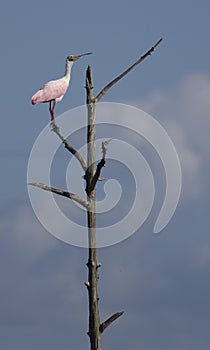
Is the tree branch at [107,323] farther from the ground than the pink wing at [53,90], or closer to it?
closer to it

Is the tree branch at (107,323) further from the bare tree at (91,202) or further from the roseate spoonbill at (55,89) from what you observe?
the roseate spoonbill at (55,89)

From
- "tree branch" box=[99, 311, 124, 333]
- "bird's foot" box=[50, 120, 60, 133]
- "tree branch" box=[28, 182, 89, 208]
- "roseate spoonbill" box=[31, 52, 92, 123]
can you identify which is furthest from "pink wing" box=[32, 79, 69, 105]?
"tree branch" box=[99, 311, 124, 333]

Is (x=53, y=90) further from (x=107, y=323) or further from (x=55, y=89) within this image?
(x=107, y=323)

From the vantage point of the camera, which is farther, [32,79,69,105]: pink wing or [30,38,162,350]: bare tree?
[32,79,69,105]: pink wing

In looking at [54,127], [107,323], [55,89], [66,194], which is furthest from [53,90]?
[107,323]

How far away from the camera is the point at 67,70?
2942cm

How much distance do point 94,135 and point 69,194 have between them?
1803 mm

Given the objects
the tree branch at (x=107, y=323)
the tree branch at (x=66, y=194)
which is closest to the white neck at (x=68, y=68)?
the tree branch at (x=66, y=194)

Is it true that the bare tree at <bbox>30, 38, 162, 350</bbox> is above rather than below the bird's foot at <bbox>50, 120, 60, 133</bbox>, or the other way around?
below

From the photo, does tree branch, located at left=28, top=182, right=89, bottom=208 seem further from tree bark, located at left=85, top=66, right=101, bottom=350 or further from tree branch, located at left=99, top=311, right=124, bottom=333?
tree branch, located at left=99, top=311, right=124, bottom=333

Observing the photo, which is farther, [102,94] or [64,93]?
[64,93]

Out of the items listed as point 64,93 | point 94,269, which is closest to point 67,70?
point 64,93

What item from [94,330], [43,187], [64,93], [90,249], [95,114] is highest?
[64,93]

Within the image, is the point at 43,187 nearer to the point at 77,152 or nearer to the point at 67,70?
the point at 77,152
